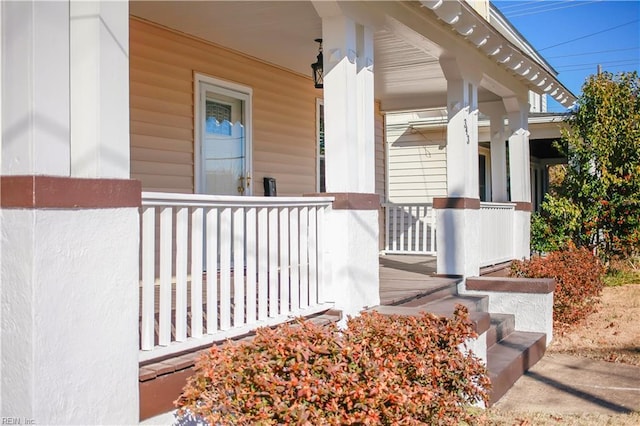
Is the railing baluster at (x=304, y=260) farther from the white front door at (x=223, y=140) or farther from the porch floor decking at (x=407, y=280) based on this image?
the white front door at (x=223, y=140)

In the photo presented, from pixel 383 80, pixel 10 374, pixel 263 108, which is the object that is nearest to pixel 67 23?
pixel 10 374

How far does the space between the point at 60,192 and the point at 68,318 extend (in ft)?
1.80

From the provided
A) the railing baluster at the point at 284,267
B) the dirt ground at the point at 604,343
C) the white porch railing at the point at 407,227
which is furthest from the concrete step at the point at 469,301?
the white porch railing at the point at 407,227

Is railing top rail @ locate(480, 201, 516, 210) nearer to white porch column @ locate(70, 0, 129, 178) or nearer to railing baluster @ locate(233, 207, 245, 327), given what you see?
railing baluster @ locate(233, 207, 245, 327)

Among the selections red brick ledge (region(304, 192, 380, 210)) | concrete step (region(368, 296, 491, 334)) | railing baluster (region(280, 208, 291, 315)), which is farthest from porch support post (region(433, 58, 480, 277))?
railing baluster (region(280, 208, 291, 315))

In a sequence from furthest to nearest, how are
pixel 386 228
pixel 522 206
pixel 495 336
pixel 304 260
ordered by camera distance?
pixel 386 228
pixel 522 206
pixel 495 336
pixel 304 260

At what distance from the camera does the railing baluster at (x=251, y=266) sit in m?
4.14

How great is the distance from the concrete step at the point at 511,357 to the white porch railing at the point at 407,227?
437cm

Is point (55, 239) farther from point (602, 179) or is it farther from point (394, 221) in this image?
point (602, 179)

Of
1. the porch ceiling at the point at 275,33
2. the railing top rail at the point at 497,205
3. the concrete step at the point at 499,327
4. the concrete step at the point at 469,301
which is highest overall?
the porch ceiling at the point at 275,33

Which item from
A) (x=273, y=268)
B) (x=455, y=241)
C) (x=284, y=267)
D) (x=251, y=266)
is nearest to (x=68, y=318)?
(x=251, y=266)

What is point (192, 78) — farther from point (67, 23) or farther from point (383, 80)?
point (67, 23)

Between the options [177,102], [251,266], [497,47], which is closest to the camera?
[251,266]

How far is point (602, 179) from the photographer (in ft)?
34.5
